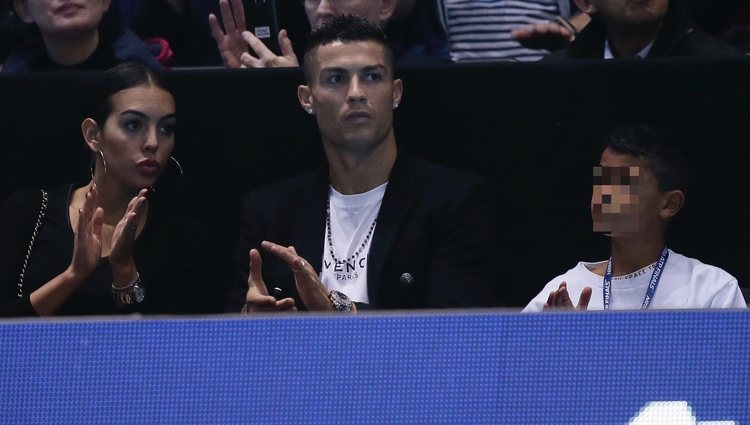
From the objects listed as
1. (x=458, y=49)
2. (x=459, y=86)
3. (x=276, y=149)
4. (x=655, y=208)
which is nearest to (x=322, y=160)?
(x=276, y=149)

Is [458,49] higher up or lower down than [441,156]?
higher up

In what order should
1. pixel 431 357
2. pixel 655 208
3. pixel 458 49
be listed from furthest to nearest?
pixel 458 49 < pixel 655 208 < pixel 431 357

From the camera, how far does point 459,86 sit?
3.77 meters

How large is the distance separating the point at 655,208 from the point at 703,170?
524 millimetres

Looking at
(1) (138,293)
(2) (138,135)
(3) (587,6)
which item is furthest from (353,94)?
(3) (587,6)

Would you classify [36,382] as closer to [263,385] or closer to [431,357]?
[263,385]

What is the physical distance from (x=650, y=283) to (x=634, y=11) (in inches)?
39.3

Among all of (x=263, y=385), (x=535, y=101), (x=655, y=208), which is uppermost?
(x=535, y=101)

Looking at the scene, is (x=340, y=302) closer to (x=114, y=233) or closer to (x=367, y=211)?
(x=367, y=211)

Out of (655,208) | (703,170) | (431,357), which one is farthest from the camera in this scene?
(703,170)

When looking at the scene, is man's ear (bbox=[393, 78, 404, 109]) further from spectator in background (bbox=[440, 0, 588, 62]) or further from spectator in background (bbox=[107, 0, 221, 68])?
spectator in background (bbox=[107, 0, 221, 68])

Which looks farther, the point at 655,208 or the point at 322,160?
the point at 322,160

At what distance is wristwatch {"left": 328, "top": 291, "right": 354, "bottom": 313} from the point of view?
3193 mm

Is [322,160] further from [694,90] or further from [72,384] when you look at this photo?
[72,384]
